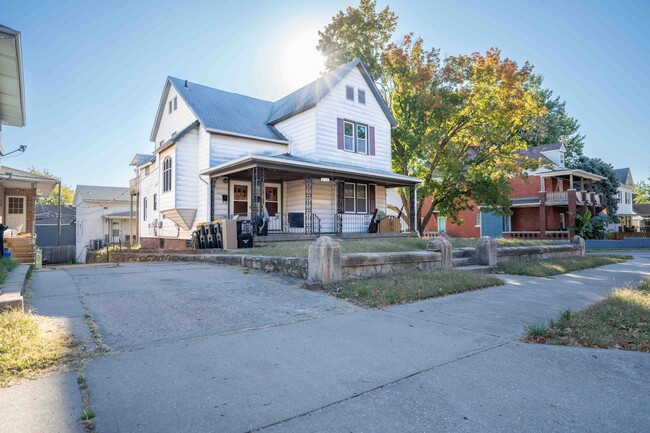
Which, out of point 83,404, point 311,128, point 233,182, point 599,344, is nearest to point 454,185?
point 311,128

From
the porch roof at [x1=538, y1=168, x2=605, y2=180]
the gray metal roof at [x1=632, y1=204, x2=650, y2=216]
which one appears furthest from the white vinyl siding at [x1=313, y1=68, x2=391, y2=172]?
the gray metal roof at [x1=632, y1=204, x2=650, y2=216]

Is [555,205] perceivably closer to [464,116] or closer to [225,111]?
[464,116]

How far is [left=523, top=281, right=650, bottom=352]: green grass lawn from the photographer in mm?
4285

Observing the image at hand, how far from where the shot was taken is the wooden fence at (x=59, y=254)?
28297 mm

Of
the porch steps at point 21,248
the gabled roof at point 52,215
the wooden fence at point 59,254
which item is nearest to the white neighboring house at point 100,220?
the wooden fence at point 59,254

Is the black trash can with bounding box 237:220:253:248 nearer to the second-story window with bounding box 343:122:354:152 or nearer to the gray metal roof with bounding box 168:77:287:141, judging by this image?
the gray metal roof with bounding box 168:77:287:141

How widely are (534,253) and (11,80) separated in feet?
50.7

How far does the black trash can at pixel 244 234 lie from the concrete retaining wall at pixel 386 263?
19.8 feet

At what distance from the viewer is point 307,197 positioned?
1628 cm

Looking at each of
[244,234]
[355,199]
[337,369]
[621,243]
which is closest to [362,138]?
[355,199]

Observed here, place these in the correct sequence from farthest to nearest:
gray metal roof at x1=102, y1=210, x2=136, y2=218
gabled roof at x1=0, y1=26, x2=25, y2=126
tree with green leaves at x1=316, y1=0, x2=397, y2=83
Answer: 1. gray metal roof at x1=102, y1=210, x2=136, y2=218
2. tree with green leaves at x1=316, y1=0, x2=397, y2=83
3. gabled roof at x1=0, y1=26, x2=25, y2=126

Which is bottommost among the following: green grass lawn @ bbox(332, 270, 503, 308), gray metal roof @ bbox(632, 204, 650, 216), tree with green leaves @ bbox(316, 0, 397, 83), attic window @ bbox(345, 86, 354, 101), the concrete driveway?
the concrete driveway

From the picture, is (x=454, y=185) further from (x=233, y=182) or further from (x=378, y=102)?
(x=233, y=182)

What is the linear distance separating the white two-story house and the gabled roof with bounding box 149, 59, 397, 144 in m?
0.06
